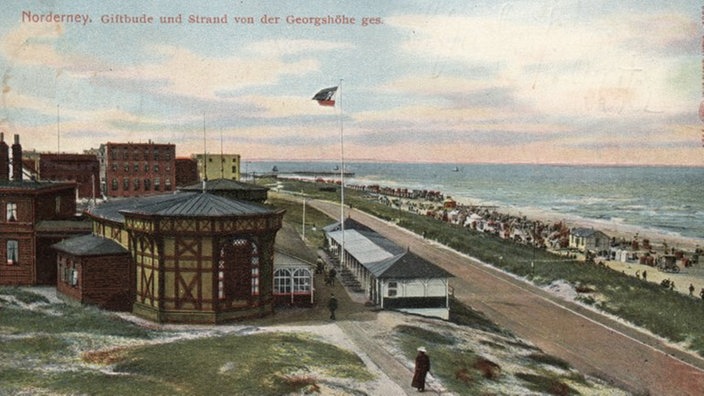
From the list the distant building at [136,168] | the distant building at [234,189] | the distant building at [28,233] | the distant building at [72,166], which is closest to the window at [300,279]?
the distant building at [234,189]

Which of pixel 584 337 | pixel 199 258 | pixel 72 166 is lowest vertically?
pixel 584 337

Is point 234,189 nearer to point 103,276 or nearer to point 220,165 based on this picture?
point 103,276

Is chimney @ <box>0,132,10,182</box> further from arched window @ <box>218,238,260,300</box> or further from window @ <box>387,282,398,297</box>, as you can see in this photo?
window @ <box>387,282,398,297</box>

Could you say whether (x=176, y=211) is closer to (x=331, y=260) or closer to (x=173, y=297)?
(x=173, y=297)

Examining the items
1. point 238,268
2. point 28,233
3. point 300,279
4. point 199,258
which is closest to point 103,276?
point 199,258

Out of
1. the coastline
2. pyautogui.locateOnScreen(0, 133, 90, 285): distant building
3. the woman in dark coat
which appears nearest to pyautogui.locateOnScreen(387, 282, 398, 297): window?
the woman in dark coat

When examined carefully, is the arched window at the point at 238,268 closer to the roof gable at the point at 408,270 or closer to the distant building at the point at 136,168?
the roof gable at the point at 408,270

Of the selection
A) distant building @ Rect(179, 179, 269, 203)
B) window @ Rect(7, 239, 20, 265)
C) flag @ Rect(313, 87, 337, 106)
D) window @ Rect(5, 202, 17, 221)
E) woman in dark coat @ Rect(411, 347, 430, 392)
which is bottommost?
woman in dark coat @ Rect(411, 347, 430, 392)
